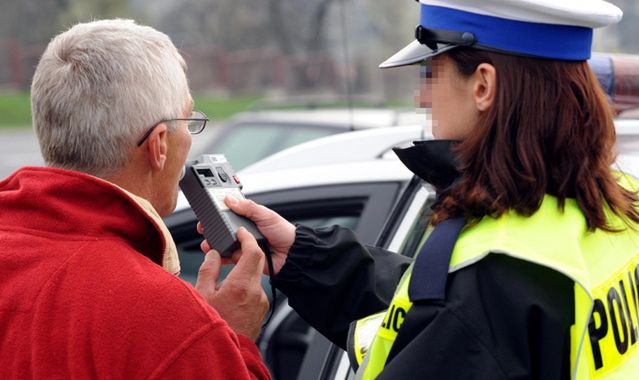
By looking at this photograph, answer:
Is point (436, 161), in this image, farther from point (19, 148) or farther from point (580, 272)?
point (19, 148)

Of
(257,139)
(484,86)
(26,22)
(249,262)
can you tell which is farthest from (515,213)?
(26,22)

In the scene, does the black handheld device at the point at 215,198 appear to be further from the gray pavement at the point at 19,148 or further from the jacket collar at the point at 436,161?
the gray pavement at the point at 19,148

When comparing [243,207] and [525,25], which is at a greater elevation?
[525,25]

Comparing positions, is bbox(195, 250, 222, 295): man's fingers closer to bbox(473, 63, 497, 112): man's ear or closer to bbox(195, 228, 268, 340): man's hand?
bbox(195, 228, 268, 340): man's hand

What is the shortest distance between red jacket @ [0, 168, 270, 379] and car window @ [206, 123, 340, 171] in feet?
15.4

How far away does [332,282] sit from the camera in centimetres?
221

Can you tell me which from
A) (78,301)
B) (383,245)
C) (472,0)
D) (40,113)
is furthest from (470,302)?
(383,245)

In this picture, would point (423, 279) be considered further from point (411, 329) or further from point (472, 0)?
point (472, 0)

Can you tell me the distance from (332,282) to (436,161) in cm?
59

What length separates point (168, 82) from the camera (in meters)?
1.74

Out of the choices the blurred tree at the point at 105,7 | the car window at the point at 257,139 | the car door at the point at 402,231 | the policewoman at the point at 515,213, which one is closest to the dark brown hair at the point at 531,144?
the policewoman at the point at 515,213

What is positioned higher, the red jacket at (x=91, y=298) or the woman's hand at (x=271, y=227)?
the red jacket at (x=91, y=298)

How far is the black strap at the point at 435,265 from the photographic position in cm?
154

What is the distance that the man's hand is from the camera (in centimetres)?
183
